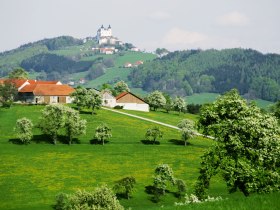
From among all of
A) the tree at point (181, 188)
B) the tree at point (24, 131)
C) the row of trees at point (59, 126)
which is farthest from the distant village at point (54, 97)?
the tree at point (181, 188)

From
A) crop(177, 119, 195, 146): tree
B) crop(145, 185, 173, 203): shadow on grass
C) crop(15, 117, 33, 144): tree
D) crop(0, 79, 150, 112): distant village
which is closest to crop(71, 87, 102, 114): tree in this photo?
crop(0, 79, 150, 112): distant village

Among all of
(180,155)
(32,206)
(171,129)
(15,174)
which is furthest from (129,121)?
(32,206)

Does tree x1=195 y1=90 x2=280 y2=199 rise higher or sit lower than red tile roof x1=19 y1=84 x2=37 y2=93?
lower

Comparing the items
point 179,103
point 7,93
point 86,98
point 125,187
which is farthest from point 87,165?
point 179,103

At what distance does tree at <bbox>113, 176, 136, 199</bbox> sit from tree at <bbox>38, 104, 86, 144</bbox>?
109ft

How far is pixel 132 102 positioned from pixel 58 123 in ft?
226

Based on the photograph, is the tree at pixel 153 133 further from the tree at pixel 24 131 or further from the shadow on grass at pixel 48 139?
the tree at pixel 24 131

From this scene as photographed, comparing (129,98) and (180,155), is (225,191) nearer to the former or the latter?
(180,155)

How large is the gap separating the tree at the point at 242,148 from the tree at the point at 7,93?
110 m

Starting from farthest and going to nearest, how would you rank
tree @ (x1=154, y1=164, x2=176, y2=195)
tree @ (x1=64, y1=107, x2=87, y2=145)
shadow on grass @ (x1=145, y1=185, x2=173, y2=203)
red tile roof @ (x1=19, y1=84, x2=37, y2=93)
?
red tile roof @ (x1=19, y1=84, x2=37, y2=93)
tree @ (x1=64, y1=107, x2=87, y2=145)
tree @ (x1=154, y1=164, x2=176, y2=195)
shadow on grass @ (x1=145, y1=185, x2=173, y2=203)

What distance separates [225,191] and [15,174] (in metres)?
35.3

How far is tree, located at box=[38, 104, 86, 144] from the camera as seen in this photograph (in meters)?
94.5

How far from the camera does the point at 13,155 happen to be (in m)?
82.4

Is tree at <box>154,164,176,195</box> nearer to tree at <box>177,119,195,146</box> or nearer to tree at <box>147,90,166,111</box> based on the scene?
tree at <box>177,119,195,146</box>
